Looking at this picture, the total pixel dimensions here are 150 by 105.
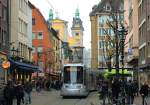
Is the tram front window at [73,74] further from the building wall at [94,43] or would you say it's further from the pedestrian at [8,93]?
the building wall at [94,43]

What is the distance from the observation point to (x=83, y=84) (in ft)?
166

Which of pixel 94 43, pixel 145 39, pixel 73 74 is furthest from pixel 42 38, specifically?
pixel 73 74

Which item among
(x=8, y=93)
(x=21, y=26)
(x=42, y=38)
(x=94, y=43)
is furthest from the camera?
(x=94, y=43)

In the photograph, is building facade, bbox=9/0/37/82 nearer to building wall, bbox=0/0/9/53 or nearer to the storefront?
the storefront

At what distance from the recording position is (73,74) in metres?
50.6

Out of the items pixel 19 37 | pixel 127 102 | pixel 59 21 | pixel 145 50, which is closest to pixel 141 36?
pixel 145 50

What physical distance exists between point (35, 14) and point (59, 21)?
5965 cm

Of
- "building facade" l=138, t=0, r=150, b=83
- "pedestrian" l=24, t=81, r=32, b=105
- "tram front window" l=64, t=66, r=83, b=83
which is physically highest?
"building facade" l=138, t=0, r=150, b=83

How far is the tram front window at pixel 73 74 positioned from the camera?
50406mm

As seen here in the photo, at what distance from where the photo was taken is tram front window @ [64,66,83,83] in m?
50.4

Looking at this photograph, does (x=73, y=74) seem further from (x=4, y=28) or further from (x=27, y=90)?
(x=4, y=28)

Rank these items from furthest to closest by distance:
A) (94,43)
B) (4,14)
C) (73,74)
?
(94,43) → (4,14) → (73,74)

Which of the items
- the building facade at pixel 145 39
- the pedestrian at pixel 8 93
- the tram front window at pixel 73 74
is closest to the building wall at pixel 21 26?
the building facade at pixel 145 39

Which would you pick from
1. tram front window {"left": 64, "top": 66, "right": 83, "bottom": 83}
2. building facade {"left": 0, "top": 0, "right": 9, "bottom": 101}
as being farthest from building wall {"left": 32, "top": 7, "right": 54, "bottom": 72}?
tram front window {"left": 64, "top": 66, "right": 83, "bottom": 83}
